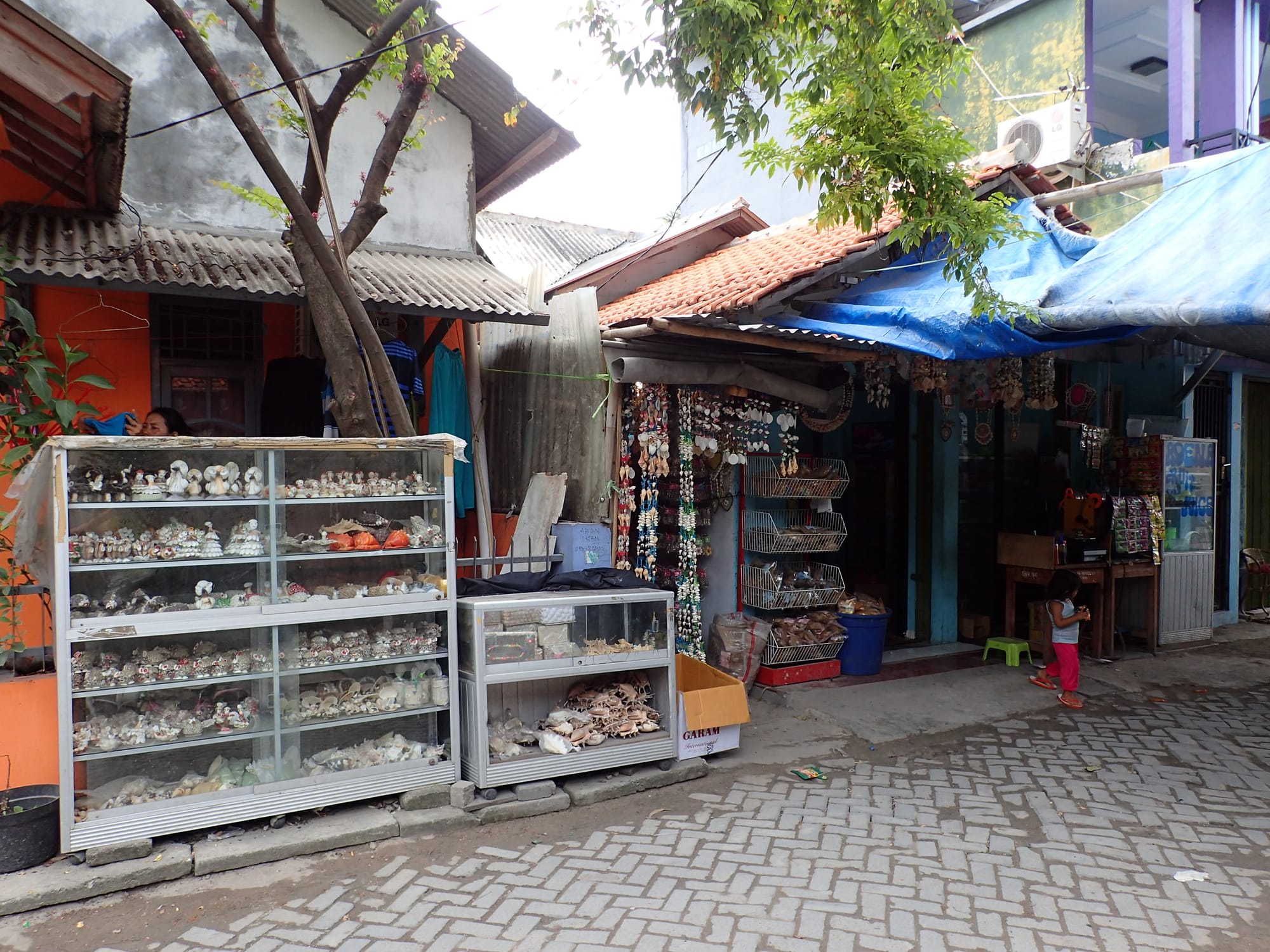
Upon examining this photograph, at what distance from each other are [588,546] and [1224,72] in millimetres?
8978

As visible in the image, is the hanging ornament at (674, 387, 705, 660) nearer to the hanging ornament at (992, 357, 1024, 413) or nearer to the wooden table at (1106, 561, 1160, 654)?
the hanging ornament at (992, 357, 1024, 413)

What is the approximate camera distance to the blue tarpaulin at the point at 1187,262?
5.11 m

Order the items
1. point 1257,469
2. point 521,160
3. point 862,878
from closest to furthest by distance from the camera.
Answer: point 862,878
point 521,160
point 1257,469

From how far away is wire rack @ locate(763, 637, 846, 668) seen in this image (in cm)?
752

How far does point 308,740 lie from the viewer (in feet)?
16.3

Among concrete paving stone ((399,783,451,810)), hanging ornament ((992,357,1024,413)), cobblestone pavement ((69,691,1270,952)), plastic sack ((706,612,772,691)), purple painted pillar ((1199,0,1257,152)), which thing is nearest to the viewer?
cobblestone pavement ((69,691,1270,952))

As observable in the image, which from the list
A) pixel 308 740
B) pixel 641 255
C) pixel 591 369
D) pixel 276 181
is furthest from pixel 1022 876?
pixel 641 255

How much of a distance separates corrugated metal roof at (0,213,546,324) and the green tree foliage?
238 centimetres

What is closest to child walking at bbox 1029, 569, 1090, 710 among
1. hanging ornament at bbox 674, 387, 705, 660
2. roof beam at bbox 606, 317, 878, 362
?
roof beam at bbox 606, 317, 878, 362

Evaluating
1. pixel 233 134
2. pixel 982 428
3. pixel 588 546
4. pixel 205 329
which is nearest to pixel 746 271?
pixel 588 546

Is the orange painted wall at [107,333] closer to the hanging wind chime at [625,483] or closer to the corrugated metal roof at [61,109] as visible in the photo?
the corrugated metal roof at [61,109]

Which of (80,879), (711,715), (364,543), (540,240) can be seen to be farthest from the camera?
(540,240)

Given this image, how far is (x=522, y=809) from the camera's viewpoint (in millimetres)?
5051

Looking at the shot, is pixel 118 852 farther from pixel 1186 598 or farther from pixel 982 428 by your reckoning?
pixel 1186 598
